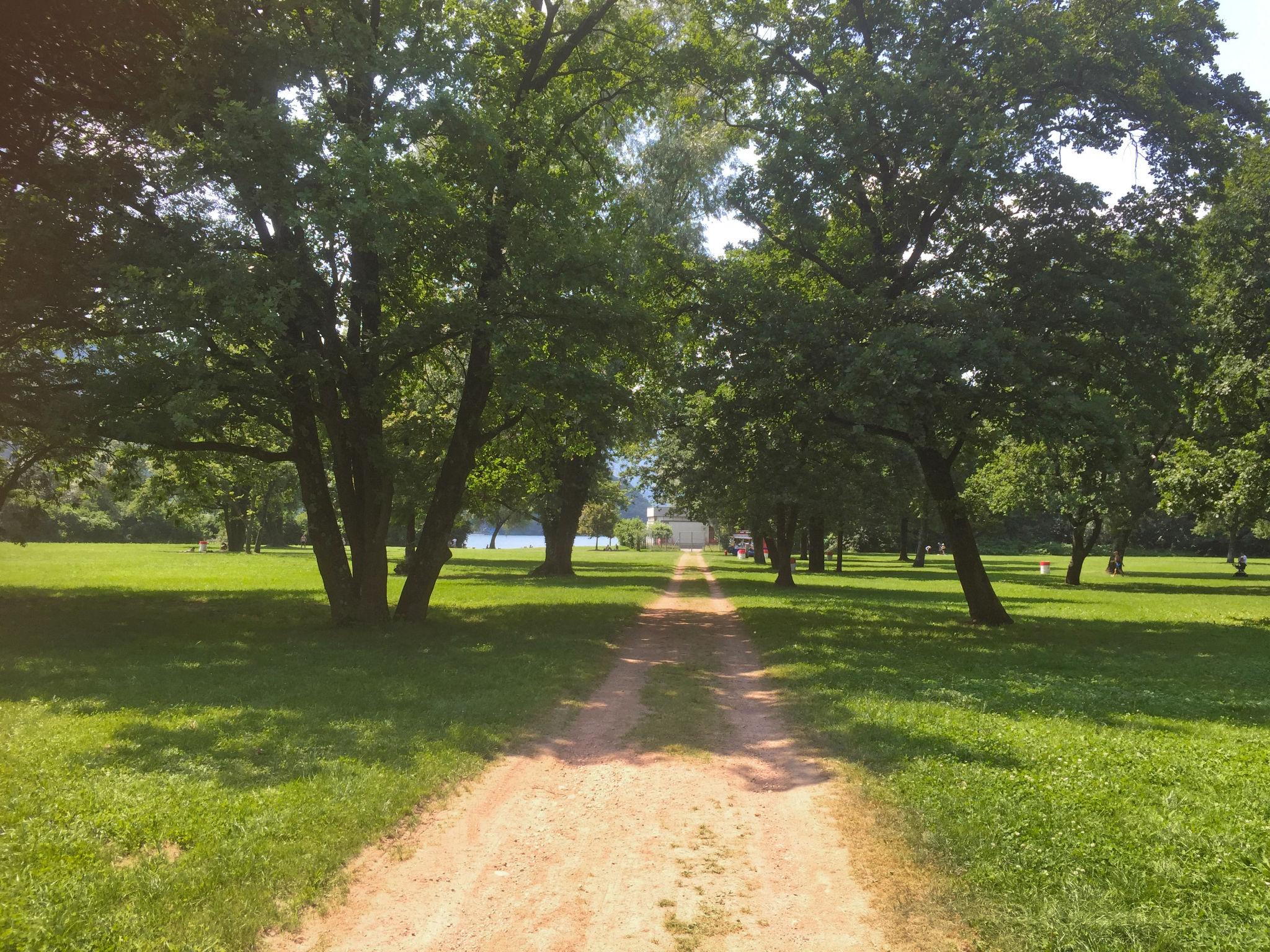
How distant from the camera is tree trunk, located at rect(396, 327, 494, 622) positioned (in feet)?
49.5

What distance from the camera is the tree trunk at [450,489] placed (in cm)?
1509

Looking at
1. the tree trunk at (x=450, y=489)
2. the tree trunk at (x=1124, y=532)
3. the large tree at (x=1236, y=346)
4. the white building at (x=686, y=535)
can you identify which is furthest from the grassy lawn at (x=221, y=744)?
the white building at (x=686, y=535)

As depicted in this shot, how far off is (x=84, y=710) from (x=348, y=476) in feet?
24.5

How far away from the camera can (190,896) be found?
4004 mm

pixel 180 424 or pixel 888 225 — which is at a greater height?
pixel 888 225

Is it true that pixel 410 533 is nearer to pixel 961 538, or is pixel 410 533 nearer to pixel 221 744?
pixel 961 538

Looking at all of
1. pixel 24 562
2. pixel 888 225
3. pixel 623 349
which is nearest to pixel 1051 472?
pixel 888 225

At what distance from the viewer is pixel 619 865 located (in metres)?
4.67

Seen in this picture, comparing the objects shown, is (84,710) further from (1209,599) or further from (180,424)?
(1209,599)

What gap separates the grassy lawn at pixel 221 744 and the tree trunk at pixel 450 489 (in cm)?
89

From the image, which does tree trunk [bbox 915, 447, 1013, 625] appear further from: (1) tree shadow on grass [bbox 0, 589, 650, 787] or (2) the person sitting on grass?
(2) the person sitting on grass

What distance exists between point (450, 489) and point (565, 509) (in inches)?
709

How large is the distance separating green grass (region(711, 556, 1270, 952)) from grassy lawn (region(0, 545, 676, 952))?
3527 mm

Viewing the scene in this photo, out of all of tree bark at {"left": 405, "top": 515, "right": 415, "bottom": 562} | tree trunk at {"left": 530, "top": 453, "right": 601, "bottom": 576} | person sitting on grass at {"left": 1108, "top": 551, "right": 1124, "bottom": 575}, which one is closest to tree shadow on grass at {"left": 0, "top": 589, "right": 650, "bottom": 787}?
tree bark at {"left": 405, "top": 515, "right": 415, "bottom": 562}
